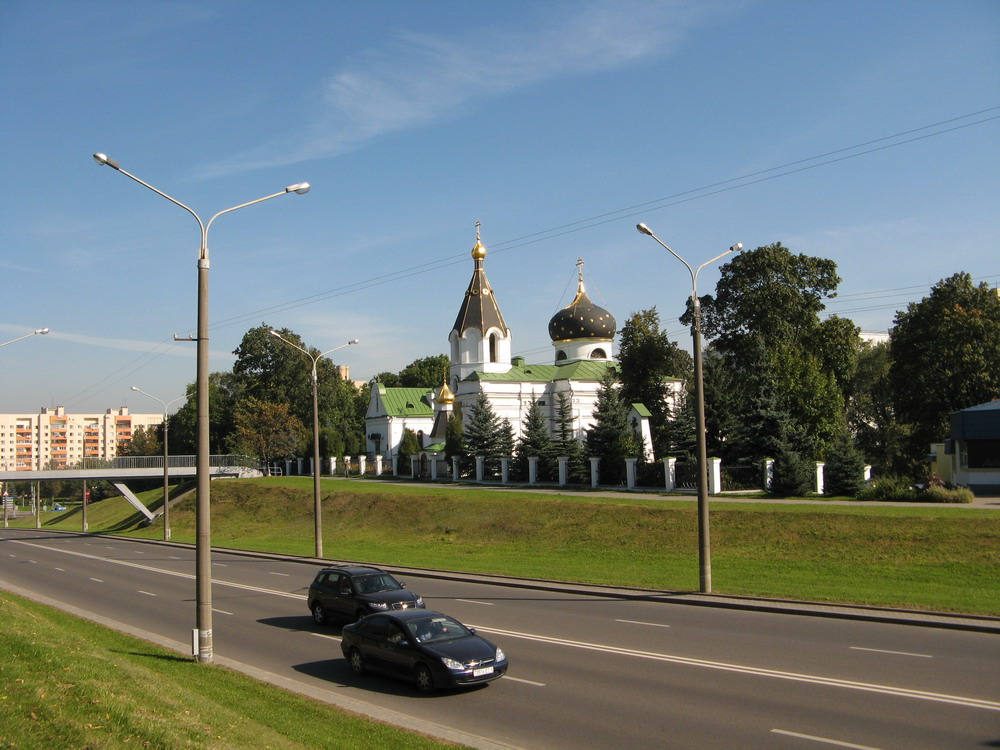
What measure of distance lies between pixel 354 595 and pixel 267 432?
59.5 metres

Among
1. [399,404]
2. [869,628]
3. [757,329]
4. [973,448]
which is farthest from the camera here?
[399,404]

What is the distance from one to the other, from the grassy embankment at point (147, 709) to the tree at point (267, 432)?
6125 centimetres

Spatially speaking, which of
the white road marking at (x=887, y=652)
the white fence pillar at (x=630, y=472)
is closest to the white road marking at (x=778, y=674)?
the white road marking at (x=887, y=652)

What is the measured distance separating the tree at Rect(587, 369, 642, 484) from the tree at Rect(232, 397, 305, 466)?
35.4 meters

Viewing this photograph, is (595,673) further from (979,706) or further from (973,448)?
(973,448)

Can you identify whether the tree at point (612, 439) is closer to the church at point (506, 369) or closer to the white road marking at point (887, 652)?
the church at point (506, 369)

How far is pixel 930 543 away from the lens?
23641mm

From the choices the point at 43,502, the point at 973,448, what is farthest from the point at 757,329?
the point at 43,502

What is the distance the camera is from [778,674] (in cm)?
1281

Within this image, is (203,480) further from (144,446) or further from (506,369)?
(144,446)

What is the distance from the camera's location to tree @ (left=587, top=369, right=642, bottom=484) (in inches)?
1854

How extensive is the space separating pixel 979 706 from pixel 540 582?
1500 cm

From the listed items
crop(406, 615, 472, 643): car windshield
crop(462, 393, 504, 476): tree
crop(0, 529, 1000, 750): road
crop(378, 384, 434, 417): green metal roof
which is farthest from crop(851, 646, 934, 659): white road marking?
crop(378, 384, 434, 417): green metal roof

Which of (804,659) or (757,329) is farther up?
(757,329)
